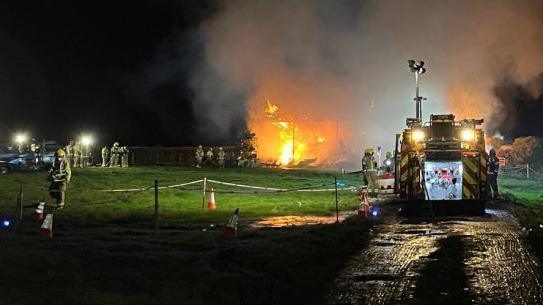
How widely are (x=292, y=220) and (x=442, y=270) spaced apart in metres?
5.92

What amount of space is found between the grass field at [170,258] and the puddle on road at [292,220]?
539 millimetres

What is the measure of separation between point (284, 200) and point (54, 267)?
35.6 ft

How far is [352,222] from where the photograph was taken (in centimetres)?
1188

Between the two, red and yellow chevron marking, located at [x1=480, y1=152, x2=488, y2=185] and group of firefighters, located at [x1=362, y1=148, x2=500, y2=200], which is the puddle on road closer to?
red and yellow chevron marking, located at [x1=480, y1=152, x2=488, y2=185]

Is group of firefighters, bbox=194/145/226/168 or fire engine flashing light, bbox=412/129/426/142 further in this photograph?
group of firefighters, bbox=194/145/226/168

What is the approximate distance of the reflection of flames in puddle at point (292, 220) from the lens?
12458mm

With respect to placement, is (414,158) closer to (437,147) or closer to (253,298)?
(437,147)

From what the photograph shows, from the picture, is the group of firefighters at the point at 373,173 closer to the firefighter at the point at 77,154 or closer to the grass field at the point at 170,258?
the grass field at the point at 170,258

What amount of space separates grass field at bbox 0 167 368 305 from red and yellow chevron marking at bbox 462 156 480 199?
318 centimetres

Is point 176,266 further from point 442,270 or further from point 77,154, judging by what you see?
point 77,154

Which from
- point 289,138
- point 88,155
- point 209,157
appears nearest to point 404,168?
point 88,155

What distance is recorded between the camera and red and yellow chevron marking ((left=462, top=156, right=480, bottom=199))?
14.8 meters

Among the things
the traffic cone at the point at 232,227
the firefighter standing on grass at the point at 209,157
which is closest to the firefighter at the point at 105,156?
the firefighter standing on grass at the point at 209,157

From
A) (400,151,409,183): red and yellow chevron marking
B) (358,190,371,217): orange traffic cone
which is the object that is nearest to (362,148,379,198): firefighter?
(400,151,409,183): red and yellow chevron marking
